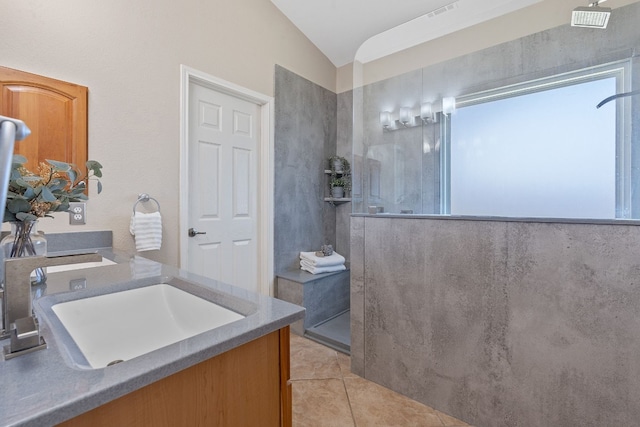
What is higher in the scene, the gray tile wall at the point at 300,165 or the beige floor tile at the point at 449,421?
the gray tile wall at the point at 300,165

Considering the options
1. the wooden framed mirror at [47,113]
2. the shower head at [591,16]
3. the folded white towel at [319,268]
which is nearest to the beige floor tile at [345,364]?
the folded white towel at [319,268]

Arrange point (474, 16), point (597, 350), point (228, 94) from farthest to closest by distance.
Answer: point (228, 94) < point (474, 16) < point (597, 350)

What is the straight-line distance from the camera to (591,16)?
1.86 metres

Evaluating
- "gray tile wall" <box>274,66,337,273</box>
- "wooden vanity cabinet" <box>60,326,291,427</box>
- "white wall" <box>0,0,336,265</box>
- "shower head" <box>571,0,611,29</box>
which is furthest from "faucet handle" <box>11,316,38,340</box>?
"shower head" <box>571,0,611,29</box>

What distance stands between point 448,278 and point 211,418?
53.3 inches

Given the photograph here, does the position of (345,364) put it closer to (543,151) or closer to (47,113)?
(543,151)

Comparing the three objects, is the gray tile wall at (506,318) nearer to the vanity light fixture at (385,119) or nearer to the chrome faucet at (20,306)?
the vanity light fixture at (385,119)

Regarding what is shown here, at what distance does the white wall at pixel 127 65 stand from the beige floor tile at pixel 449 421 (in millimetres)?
1940

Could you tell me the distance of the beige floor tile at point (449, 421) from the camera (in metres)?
1.58

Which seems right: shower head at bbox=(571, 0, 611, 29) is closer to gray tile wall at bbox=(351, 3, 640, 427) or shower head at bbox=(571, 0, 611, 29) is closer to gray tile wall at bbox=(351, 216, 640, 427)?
gray tile wall at bbox=(351, 3, 640, 427)

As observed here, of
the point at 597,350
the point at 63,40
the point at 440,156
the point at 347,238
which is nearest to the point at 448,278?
the point at 597,350

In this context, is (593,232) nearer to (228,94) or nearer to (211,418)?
(211,418)

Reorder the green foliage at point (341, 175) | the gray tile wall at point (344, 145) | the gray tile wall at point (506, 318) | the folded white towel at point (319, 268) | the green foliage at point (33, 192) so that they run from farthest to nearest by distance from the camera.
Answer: the gray tile wall at point (344, 145), the green foliage at point (341, 175), the folded white towel at point (319, 268), the gray tile wall at point (506, 318), the green foliage at point (33, 192)

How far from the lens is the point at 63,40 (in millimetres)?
1687
